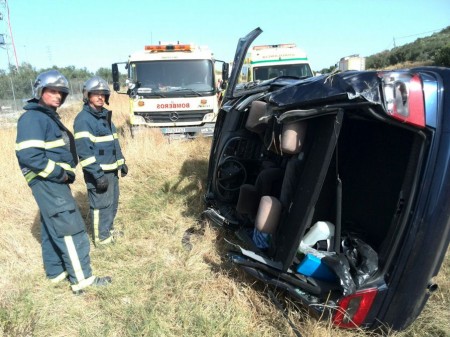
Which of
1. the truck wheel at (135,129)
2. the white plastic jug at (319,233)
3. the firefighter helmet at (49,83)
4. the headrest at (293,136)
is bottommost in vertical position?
the truck wheel at (135,129)

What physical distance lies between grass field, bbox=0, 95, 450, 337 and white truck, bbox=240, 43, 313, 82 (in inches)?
259

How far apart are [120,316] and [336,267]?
1.57 metres

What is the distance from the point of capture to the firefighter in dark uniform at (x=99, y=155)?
3.61m

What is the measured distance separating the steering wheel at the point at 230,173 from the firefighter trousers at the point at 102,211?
1205 millimetres

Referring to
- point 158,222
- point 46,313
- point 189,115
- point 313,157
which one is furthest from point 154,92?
point 313,157

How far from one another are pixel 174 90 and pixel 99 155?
14.3 ft

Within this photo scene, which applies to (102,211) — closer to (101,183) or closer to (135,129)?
(101,183)

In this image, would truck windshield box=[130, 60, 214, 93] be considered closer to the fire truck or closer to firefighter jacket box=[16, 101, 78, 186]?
the fire truck

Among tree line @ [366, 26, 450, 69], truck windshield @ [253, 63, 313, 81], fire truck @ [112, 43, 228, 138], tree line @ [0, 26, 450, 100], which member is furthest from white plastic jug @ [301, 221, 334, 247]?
→ tree line @ [366, 26, 450, 69]

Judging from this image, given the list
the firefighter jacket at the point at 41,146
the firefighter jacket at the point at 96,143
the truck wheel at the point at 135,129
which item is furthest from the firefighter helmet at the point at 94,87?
the truck wheel at the point at 135,129

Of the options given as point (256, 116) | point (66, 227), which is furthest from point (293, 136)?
point (66, 227)

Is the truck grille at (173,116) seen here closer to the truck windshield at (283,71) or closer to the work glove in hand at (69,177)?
the truck windshield at (283,71)

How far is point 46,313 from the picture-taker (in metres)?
2.72

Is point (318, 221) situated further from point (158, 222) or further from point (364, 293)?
point (158, 222)
